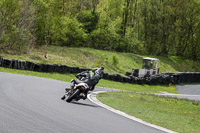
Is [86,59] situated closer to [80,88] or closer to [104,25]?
[104,25]

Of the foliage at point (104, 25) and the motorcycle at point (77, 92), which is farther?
the foliage at point (104, 25)

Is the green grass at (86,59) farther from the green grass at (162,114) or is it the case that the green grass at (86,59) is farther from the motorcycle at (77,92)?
the motorcycle at (77,92)

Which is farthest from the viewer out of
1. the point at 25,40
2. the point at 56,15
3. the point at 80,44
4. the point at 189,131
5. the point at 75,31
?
the point at 80,44

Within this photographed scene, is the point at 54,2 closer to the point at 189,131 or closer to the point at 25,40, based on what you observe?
the point at 25,40

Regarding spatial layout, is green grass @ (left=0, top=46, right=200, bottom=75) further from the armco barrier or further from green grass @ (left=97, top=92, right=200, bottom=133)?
green grass @ (left=97, top=92, right=200, bottom=133)

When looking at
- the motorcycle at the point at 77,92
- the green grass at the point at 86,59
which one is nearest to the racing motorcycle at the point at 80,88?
the motorcycle at the point at 77,92

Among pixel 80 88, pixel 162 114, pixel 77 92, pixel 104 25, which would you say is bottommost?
pixel 162 114

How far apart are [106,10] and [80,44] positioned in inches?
686

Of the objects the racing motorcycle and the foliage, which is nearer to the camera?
the racing motorcycle

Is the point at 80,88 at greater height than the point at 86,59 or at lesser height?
greater

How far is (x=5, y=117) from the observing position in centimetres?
670

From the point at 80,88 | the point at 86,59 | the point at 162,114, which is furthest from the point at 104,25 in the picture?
the point at 80,88

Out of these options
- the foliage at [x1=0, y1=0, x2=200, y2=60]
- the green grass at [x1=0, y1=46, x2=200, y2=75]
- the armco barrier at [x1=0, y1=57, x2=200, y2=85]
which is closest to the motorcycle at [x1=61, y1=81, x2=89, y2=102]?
the armco barrier at [x1=0, y1=57, x2=200, y2=85]


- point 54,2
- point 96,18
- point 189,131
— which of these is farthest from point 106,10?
point 189,131
